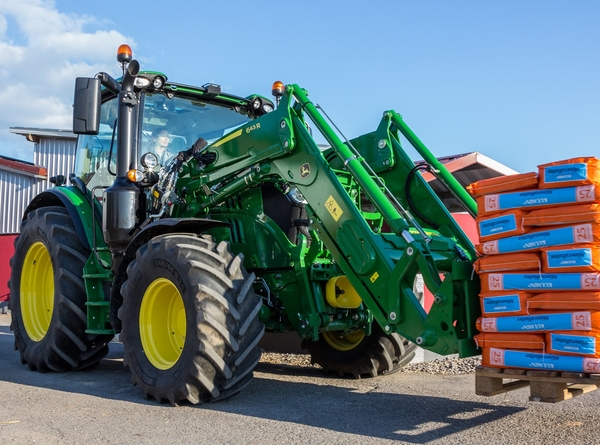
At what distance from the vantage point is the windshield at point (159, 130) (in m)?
6.86

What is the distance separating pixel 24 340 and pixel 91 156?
2.09 metres

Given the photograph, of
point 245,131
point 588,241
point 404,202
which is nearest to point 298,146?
point 245,131

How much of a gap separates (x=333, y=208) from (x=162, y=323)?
5.87ft

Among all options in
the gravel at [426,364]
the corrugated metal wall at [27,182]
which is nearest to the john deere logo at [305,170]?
the gravel at [426,364]

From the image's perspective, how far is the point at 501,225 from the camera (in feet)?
14.5

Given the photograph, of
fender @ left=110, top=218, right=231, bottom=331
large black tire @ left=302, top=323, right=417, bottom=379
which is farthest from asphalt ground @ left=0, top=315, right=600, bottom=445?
fender @ left=110, top=218, right=231, bottom=331

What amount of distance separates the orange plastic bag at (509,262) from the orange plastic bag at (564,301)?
0.18 meters

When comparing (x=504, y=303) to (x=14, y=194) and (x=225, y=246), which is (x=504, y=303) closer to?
(x=225, y=246)

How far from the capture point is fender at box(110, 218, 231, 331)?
225 inches

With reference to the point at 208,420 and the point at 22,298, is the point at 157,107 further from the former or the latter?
the point at 208,420

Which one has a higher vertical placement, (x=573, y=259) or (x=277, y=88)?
(x=277, y=88)

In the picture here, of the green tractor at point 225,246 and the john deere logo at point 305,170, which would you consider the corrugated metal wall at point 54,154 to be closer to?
the green tractor at point 225,246

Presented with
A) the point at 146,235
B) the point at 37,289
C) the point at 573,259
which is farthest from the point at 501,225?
the point at 37,289

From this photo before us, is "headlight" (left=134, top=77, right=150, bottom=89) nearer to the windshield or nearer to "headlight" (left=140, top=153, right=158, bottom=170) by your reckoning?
the windshield
